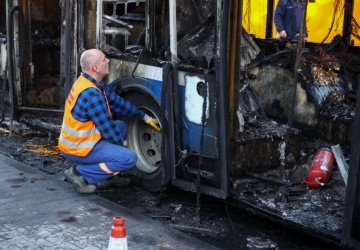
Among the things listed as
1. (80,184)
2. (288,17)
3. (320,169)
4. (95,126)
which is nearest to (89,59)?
(95,126)

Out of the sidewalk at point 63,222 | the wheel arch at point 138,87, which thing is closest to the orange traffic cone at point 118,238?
the sidewalk at point 63,222

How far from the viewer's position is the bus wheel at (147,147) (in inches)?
241

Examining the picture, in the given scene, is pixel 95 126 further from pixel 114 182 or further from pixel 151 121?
pixel 114 182

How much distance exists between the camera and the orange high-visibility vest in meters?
5.97

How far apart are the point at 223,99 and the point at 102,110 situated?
1.24m

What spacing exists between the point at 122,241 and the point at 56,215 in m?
2.12

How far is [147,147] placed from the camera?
6.57m

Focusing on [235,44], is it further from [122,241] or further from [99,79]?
[122,241]

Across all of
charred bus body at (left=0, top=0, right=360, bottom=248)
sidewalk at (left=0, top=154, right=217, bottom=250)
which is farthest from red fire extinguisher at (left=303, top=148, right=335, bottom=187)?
sidewalk at (left=0, top=154, right=217, bottom=250)

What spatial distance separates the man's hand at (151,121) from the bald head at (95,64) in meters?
0.58

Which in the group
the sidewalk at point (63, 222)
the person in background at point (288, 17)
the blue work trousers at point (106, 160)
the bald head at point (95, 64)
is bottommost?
the sidewalk at point (63, 222)

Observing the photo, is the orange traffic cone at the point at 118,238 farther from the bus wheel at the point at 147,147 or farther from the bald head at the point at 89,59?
the bald head at the point at 89,59

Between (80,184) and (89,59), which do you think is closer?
(89,59)

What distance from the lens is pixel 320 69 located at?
7.55 metres
